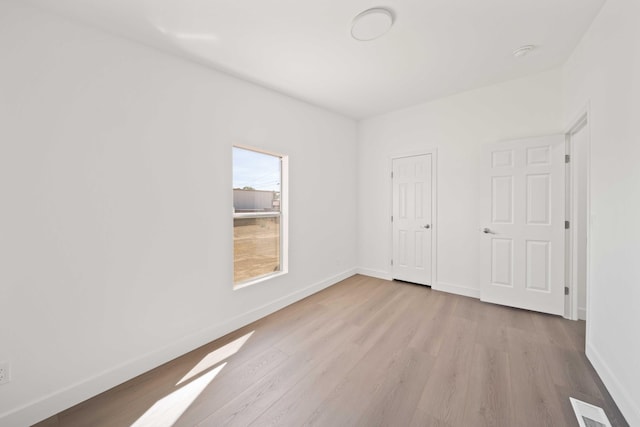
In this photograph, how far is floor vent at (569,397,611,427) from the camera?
4.88ft

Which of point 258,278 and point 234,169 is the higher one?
point 234,169

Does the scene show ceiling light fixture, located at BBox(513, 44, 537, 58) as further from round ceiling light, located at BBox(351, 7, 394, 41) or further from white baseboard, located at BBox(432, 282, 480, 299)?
white baseboard, located at BBox(432, 282, 480, 299)

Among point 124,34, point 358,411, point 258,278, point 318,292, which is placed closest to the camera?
Answer: point 358,411

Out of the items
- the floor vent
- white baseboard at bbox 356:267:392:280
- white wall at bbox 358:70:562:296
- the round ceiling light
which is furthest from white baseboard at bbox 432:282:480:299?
the round ceiling light

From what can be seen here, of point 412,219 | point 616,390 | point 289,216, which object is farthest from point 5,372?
point 412,219

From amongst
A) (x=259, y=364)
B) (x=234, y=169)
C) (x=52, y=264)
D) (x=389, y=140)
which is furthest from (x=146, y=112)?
(x=389, y=140)

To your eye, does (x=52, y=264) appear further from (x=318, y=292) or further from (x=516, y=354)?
(x=516, y=354)

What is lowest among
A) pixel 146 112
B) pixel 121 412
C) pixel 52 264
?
pixel 121 412

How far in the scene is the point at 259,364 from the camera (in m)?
2.12

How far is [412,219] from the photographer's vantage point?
4.04 meters

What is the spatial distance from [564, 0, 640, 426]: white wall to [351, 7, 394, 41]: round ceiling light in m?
1.45

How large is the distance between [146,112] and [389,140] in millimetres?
3422

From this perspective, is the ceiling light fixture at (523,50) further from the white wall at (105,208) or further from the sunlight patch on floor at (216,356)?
the sunlight patch on floor at (216,356)

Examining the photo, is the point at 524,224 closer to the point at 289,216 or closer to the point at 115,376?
the point at 289,216
